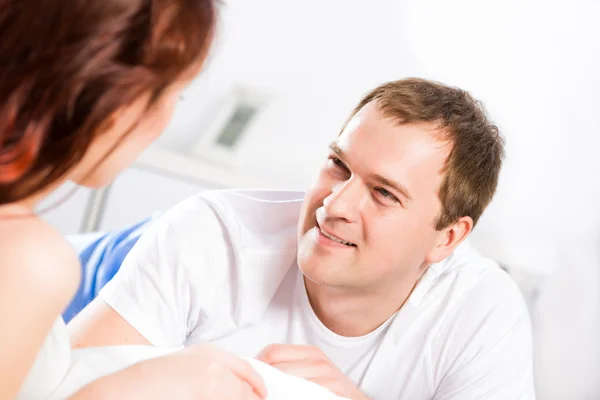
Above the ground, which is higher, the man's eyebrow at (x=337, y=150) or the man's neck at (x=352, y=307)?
the man's eyebrow at (x=337, y=150)

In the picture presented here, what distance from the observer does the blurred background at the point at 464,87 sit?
8.14ft

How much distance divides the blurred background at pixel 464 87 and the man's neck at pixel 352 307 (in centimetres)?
101

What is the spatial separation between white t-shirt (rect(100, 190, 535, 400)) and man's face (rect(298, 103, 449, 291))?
12 centimetres

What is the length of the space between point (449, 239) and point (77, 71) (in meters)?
1.00

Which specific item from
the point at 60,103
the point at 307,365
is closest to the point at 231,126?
the point at 307,365

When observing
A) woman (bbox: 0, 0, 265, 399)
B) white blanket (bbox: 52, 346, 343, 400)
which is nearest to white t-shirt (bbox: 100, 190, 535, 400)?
white blanket (bbox: 52, 346, 343, 400)

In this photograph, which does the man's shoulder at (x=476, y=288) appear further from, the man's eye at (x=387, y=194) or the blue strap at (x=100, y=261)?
the blue strap at (x=100, y=261)

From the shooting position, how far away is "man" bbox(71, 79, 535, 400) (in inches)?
55.7

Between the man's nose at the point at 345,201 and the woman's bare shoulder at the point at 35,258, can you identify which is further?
the man's nose at the point at 345,201

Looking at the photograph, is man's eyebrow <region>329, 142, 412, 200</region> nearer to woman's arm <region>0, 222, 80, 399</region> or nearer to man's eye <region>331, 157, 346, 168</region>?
man's eye <region>331, 157, 346, 168</region>

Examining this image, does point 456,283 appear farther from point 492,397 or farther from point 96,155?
point 96,155

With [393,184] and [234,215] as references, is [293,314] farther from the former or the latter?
[393,184]

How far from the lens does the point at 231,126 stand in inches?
108

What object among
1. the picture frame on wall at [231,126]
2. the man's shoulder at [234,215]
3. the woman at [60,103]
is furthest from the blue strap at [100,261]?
the woman at [60,103]
